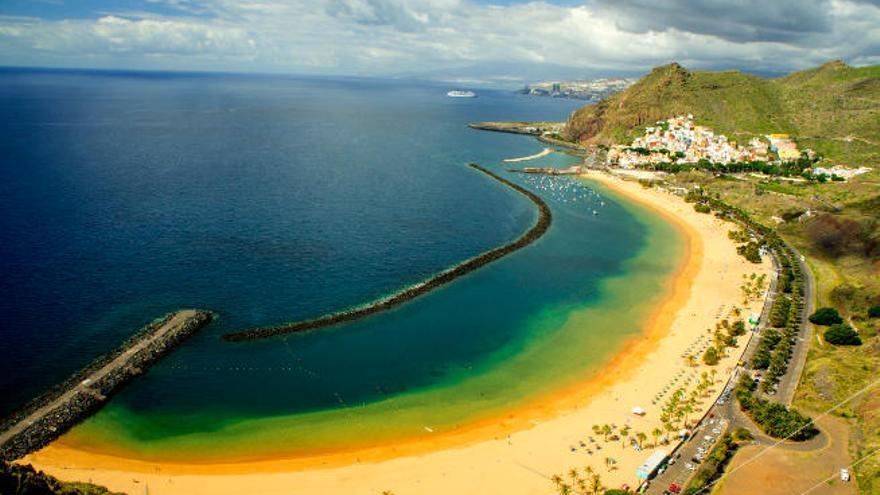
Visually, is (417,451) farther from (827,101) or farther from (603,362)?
(827,101)

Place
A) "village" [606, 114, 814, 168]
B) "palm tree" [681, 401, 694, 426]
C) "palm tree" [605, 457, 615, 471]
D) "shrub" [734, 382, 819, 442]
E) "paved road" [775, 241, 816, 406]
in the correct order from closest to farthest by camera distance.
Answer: "palm tree" [605, 457, 615, 471] < "shrub" [734, 382, 819, 442] < "palm tree" [681, 401, 694, 426] < "paved road" [775, 241, 816, 406] < "village" [606, 114, 814, 168]

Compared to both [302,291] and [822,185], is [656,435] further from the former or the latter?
[822,185]

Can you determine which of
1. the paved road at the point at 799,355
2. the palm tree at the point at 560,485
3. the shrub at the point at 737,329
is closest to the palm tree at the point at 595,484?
the palm tree at the point at 560,485

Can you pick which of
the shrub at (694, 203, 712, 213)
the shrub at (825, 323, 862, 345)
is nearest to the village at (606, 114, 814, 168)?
the shrub at (694, 203, 712, 213)

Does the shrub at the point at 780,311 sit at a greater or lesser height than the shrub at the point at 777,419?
greater

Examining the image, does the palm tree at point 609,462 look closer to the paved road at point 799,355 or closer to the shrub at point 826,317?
the paved road at point 799,355

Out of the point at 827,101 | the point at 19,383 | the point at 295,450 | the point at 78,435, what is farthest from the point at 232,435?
the point at 827,101

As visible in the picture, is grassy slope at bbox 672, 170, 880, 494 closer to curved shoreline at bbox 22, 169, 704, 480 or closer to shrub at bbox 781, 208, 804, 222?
shrub at bbox 781, 208, 804, 222
